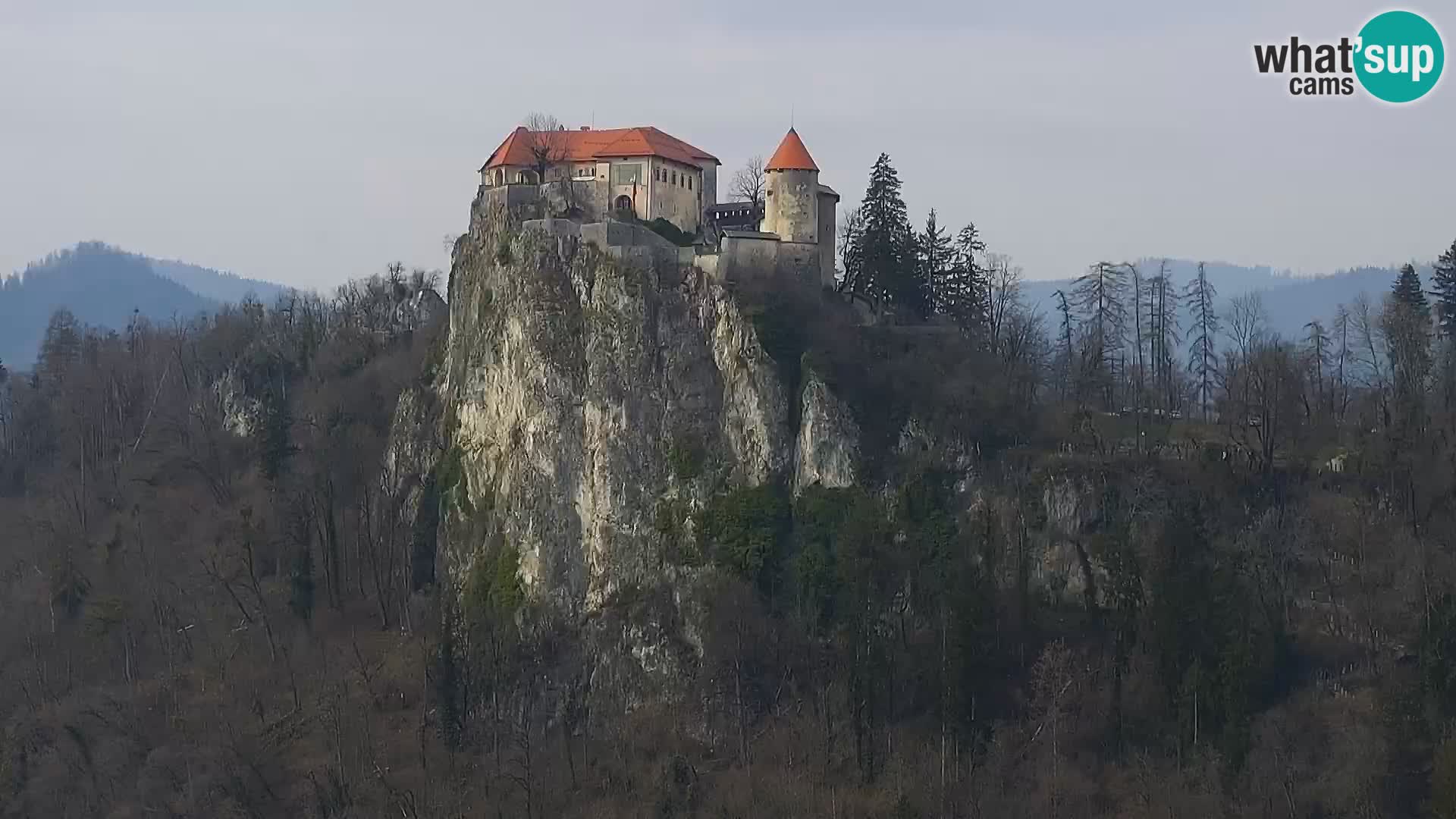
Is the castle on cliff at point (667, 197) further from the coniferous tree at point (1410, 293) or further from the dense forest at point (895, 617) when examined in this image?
the coniferous tree at point (1410, 293)

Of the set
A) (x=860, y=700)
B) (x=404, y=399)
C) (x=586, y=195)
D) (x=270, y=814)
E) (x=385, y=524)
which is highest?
(x=586, y=195)

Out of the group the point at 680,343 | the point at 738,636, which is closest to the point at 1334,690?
the point at 738,636

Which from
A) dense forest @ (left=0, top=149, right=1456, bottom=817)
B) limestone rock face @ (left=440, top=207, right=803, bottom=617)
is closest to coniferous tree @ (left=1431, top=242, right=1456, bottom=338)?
dense forest @ (left=0, top=149, right=1456, bottom=817)

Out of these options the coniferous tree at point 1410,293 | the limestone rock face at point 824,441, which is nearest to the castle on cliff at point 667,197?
the limestone rock face at point 824,441

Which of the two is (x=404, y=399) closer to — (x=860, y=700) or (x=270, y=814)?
(x=270, y=814)

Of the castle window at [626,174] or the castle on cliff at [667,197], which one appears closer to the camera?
the castle on cliff at [667,197]
